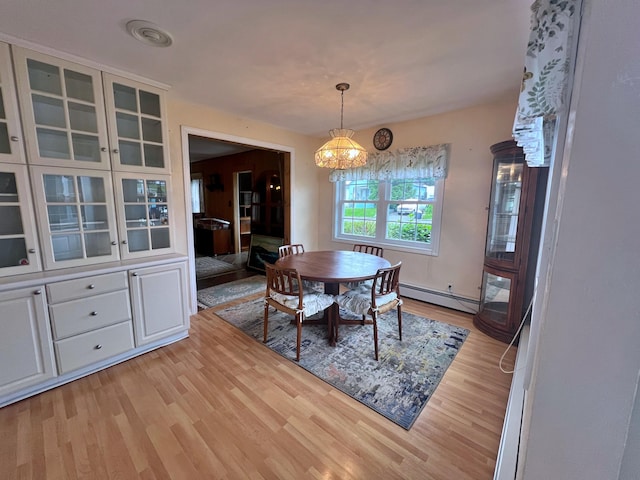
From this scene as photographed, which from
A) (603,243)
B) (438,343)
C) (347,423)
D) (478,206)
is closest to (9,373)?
(347,423)

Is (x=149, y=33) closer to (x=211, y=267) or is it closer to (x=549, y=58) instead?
(x=549, y=58)

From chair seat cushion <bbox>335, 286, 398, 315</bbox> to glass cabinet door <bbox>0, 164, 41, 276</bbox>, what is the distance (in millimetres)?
2437

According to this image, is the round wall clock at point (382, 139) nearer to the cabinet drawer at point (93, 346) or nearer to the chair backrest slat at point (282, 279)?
the chair backrest slat at point (282, 279)

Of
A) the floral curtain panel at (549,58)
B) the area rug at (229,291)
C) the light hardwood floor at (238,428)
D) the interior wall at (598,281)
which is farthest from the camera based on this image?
the area rug at (229,291)

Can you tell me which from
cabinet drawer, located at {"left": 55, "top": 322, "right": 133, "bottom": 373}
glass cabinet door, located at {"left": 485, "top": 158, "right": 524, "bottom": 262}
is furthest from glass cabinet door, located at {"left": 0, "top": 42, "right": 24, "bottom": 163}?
glass cabinet door, located at {"left": 485, "top": 158, "right": 524, "bottom": 262}

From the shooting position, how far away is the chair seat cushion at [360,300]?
7.80 feet

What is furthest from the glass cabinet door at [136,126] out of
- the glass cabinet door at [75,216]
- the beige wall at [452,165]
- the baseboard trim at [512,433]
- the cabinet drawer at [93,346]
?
the baseboard trim at [512,433]

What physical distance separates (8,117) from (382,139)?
3.67 metres

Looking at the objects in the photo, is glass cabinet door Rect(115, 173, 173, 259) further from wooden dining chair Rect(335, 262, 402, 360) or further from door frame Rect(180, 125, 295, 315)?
wooden dining chair Rect(335, 262, 402, 360)

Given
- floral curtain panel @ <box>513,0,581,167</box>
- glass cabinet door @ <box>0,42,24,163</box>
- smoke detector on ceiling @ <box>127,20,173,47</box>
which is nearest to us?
floral curtain panel @ <box>513,0,581,167</box>

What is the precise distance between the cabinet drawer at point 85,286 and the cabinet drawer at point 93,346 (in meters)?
0.31

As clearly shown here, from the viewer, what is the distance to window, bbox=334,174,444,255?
3492 mm

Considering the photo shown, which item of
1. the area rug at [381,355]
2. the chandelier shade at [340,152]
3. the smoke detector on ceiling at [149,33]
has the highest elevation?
the smoke detector on ceiling at [149,33]

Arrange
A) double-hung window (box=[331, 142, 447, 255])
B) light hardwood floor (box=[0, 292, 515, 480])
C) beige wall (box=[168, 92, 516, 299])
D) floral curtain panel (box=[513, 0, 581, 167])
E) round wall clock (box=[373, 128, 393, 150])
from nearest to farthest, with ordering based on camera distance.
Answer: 1. floral curtain panel (box=[513, 0, 581, 167])
2. light hardwood floor (box=[0, 292, 515, 480])
3. beige wall (box=[168, 92, 516, 299])
4. double-hung window (box=[331, 142, 447, 255])
5. round wall clock (box=[373, 128, 393, 150])
